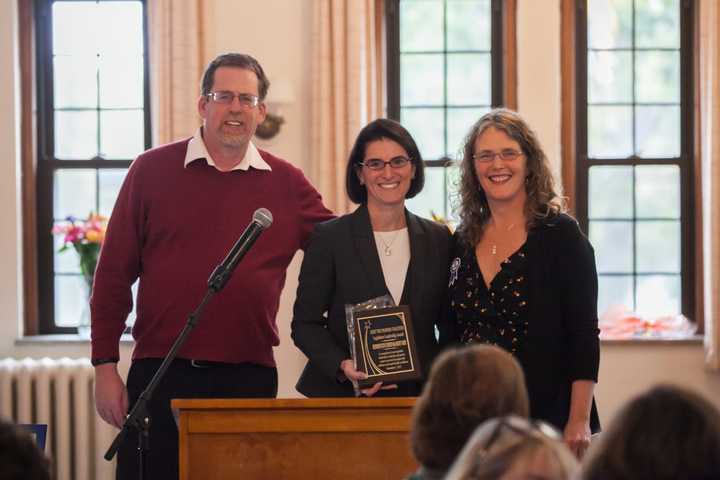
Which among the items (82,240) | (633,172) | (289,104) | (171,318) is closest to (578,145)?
(633,172)

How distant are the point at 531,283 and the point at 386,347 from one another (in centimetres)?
48

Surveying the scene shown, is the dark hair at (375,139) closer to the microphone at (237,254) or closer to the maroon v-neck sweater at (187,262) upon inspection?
the maroon v-neck sweater at (187,262)

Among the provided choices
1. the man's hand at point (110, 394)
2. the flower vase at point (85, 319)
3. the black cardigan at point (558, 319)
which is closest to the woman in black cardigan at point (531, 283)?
the black cardigan at point (558, 319)

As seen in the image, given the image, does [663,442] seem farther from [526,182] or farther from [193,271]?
[193,271]

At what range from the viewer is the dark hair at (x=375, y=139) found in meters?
3.42

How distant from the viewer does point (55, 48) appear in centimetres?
648

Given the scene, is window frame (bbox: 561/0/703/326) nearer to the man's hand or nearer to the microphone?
the man's hand

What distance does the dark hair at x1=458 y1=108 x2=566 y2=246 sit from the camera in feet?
10.9

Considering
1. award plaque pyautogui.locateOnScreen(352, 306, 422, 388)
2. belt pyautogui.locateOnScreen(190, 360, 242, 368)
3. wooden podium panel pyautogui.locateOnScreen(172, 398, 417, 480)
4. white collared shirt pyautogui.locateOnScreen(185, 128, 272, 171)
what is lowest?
wooden podium panel pyautogui.locateOnScreen(172, 398, 417, 480)

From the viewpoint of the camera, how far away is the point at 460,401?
1.84m

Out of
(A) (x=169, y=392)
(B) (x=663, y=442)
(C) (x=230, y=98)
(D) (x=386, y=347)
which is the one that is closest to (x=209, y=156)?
(C) (x=230, y=98)

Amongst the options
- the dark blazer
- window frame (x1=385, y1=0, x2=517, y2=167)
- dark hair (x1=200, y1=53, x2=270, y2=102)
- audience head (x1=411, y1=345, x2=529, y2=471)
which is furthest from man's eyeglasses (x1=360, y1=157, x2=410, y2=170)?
window frame (x1=385, y1=0, x2=517, y2=167)

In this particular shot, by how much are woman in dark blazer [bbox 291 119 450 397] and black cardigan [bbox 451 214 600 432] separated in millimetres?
316

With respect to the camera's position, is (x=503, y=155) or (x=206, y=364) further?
(x=206, y=364)
